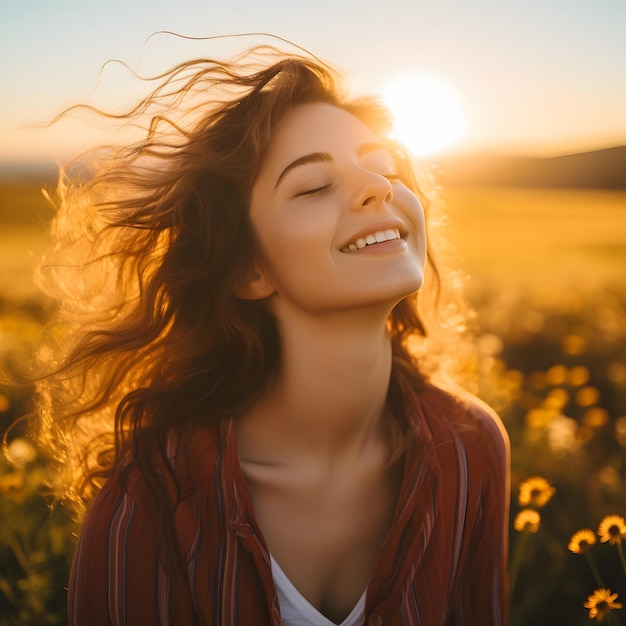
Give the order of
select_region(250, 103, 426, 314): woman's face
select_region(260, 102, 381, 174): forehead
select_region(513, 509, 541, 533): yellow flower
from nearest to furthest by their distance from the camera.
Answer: select_region(250, 103, 426, 314): woman's face → select_region(260, 102, 381, 174): forehead → select_region(513, 509, 541, 533): yellow flower

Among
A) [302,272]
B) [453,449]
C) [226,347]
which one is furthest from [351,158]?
[453,449]

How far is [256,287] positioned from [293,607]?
2.97 ft

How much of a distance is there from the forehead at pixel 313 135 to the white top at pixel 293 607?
1130 mm

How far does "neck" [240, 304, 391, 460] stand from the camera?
1817mm

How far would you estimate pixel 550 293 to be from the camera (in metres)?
4.55

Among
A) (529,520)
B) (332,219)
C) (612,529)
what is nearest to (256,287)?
(332,219)

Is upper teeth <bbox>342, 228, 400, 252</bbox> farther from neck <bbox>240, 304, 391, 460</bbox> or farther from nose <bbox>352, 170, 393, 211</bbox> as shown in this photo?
neck <bbox>240, 304, 391, 460</bbox>

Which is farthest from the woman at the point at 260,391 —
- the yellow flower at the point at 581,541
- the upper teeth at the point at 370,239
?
the yellow flower at the point at 581,541

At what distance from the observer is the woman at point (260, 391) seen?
175 cm

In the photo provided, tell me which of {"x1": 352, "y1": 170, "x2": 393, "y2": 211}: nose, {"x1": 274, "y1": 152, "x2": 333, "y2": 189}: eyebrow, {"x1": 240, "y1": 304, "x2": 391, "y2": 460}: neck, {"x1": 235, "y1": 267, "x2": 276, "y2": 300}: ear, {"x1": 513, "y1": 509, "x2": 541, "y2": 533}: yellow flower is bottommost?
{"x1": 513, "y1": 509, "x2": 541, "y2": 533}: yellow flower

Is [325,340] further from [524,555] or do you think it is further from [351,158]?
[524,555]

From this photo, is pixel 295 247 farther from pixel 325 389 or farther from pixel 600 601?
pixel 600 601

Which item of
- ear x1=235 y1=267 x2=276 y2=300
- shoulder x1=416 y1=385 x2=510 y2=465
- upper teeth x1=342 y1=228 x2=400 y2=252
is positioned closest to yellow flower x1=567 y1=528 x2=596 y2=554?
shoulder x1=416 y1=385 x2=510 y2=465

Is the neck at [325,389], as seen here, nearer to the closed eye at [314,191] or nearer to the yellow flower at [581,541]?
the closed eye at [314,191]
